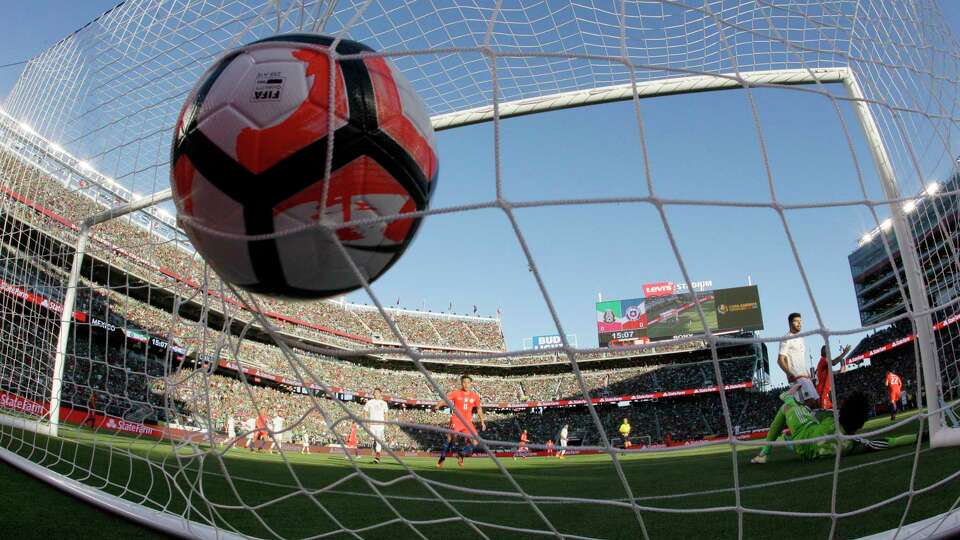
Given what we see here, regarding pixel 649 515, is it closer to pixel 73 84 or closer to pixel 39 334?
pixel 73 84

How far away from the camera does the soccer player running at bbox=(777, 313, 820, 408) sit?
17.4 ft

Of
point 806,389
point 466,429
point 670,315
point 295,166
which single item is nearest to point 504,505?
point 466,429

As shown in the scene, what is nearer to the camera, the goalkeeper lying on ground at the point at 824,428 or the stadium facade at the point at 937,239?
the stadium facade at the point at 937,239

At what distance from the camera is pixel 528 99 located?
4.32 meters

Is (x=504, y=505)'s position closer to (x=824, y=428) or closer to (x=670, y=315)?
(x=824, y=428)

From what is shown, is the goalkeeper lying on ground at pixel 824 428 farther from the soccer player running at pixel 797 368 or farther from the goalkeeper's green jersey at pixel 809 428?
the soccer player running at pixel 797 368

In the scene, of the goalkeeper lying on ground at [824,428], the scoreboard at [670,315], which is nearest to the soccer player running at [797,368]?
the goalkeeper lying on ground at [824,428]

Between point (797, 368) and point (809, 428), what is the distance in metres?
0.77

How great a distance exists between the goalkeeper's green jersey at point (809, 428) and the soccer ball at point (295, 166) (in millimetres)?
4252

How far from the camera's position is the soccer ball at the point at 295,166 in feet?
4.92

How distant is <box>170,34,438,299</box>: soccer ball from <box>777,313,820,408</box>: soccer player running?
186 inches

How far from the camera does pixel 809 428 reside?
4.71 metres

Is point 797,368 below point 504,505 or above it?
above

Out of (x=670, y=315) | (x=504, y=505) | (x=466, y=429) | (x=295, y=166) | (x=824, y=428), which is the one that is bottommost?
(x=504, y=505)
